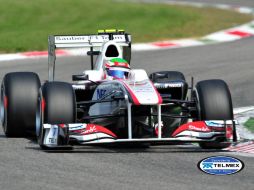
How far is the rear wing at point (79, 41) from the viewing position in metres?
14.3

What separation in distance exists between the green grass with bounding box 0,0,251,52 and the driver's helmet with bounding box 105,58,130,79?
10.6 m

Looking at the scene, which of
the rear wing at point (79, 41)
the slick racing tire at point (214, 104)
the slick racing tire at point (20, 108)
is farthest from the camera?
the rear wing at point (79, 41)

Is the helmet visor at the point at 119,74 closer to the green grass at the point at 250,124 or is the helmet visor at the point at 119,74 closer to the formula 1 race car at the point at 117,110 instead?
the formula 1 race car at the point at 117,110

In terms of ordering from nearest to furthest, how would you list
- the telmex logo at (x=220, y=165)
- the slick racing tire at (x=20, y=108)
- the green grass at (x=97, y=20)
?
the telmex logo at (x=220, y=165) < the slick racing tire at (x=20, y=108) < the green grass at (x=97, y=20)

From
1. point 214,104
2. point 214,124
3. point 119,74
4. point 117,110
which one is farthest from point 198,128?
point 119,74

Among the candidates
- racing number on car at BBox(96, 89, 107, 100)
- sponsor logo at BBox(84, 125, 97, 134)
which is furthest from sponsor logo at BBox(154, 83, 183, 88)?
sponsor logo at BBox(84, 125, 97, 134)

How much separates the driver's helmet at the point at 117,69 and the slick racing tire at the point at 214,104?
4.99ft

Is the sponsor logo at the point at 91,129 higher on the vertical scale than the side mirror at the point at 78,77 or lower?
lower

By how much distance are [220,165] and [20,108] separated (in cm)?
312

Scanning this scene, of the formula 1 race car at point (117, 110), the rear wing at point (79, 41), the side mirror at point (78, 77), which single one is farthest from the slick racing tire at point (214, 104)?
the rear wing at point (79, 41)

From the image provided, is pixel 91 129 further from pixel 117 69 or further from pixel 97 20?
pixel 97 20

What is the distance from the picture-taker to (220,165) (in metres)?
11.0

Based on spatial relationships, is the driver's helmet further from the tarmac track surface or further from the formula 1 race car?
the tarmac track surface

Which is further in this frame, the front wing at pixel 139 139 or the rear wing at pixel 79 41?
the rear wing at pixel 79 41
